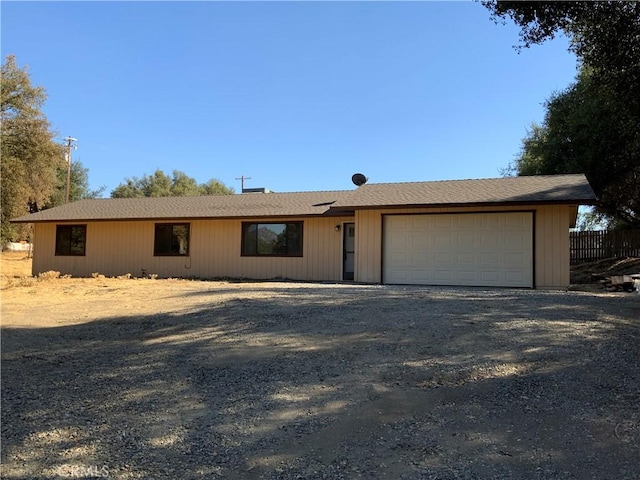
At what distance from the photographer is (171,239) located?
19.6 m

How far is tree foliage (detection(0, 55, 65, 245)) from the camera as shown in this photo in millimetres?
21844

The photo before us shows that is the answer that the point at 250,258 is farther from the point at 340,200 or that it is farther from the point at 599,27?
the point at 599,27

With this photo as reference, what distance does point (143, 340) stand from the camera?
6.93 meters

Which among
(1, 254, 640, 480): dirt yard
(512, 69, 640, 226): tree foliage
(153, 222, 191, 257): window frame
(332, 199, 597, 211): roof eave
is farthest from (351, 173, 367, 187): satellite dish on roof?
(1, 254, 640, 480): dirt yard

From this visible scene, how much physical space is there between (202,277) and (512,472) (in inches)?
645

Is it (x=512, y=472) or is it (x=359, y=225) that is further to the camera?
(x=359, y=225)

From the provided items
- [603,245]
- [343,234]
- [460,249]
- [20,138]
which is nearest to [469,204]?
[460,249]

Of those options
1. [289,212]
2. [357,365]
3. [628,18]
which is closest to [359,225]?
[289,212]

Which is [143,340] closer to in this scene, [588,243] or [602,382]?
[602,382]

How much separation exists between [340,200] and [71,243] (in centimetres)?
1213

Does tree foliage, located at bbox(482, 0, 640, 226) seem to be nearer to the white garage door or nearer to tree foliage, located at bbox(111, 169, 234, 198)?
the white garage door

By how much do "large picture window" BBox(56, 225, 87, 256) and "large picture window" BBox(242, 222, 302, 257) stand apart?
24.7 ft

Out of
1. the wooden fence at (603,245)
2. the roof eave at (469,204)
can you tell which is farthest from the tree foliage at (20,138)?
the wooden fence at (603,245)

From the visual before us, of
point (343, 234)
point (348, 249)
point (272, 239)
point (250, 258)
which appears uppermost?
point (343, 234)
